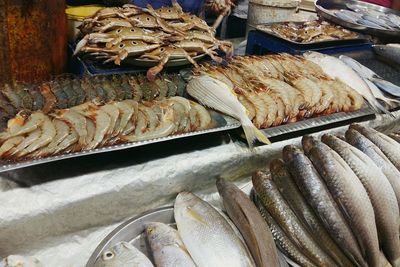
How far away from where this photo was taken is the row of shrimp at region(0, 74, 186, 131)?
2.01 metres

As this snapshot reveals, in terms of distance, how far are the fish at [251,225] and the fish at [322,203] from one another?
284 millimetres

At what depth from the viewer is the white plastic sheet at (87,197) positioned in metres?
1.61

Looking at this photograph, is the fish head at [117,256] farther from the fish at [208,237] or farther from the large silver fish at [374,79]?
the large silver fish at [374,79]

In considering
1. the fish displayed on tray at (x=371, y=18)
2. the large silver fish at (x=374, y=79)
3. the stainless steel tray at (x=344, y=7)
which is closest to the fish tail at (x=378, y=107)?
the large silver fish at (x=374, y=79)

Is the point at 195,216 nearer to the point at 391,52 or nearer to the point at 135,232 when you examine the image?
the point at 135,232

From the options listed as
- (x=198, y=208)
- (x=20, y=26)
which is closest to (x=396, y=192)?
(x=198, y=208)

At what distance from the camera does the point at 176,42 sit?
2.85m

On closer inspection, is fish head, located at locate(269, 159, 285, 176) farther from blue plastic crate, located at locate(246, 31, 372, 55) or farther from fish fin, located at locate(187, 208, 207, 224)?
blue plastic crate, located at locate(246, 31, 372, 55)

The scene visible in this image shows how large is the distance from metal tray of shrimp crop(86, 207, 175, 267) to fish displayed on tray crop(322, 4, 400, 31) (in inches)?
143

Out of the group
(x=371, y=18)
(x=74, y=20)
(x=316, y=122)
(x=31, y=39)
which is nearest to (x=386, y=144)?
(x=316, y=122)

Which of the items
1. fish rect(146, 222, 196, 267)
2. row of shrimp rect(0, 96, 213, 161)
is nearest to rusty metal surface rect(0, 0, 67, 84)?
row of shrimp rect(0, 96, 213, 161)

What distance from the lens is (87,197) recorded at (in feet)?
5.58

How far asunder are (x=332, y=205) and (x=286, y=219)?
0.25 m

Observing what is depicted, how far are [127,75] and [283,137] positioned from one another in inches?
47.5
